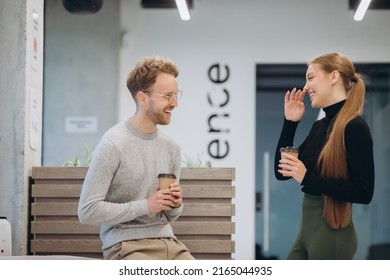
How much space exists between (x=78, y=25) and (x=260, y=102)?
1.63 meters

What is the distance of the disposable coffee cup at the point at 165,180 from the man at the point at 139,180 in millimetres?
17

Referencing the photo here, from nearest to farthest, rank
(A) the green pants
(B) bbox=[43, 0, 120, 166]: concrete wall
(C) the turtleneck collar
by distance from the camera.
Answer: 1. (A) the green pants
2. (C) the turtleneck collar
3. (B) bbox=[43, 0, 120, 166]: concrete wall

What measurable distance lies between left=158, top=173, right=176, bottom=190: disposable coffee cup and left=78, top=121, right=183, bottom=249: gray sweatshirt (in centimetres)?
8

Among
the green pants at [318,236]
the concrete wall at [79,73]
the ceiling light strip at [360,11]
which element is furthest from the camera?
the concrete wall at [79,73]

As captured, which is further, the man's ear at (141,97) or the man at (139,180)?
the man's ear at (141,97)

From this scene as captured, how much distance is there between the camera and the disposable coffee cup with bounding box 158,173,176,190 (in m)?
2.54

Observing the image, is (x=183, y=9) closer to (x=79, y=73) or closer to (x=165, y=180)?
(x=79, y=73)

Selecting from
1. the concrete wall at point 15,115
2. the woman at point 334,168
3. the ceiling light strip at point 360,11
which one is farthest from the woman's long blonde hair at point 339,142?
the ceiling light strip at point 360,11

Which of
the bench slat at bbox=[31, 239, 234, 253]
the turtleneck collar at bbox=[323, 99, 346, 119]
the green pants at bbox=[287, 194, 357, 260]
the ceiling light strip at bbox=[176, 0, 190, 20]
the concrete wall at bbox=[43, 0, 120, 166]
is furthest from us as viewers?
the concrete wall at bbox=[43, 0, 120, 166]

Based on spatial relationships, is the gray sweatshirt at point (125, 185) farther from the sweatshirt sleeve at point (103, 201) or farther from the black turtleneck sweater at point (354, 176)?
the black turtleneck sweater at point (354, 176)

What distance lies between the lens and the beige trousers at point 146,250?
2.57 meters

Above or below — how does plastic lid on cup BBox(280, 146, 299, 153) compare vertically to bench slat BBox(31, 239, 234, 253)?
above

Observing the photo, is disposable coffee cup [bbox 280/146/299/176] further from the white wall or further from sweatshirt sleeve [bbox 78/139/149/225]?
the white wall

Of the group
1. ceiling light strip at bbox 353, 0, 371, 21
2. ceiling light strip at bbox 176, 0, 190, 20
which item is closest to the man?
ceiling light strip at bbox 176, 0, 190, 20
